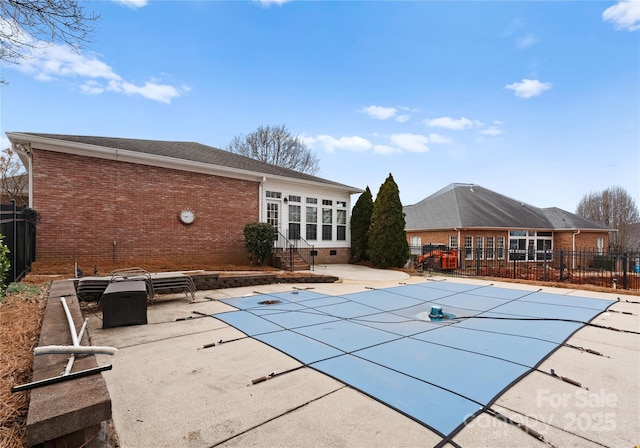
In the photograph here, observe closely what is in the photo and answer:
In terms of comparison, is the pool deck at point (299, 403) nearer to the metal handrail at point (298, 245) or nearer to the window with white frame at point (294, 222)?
the metal handrail at point (298, 245)

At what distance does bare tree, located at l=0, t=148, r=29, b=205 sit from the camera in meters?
20.7

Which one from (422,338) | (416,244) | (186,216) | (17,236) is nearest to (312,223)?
(186,216)

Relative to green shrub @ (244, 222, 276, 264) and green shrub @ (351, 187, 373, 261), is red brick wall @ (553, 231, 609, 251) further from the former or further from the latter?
green shrub @ (244, 222, 276, 264)

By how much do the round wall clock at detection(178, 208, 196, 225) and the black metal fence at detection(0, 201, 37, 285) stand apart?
3944 mm

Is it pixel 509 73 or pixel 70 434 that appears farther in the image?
pixel 509 73

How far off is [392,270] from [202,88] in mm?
11894

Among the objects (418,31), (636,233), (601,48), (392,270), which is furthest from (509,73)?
(636,233)

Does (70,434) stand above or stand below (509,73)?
below

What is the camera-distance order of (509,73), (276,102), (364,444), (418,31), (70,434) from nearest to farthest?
1. (70,434)
2. (364,444)
3. (418,31)
4. (509,73)
5. (276,102)

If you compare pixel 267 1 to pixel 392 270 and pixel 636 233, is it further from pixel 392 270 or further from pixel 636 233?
pixel 636 233


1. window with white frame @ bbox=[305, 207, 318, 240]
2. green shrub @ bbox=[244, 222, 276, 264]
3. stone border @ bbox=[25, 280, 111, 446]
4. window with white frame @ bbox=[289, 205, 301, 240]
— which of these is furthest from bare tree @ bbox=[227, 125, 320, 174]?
stone border @ bbox=[25, 280, 111, 446]

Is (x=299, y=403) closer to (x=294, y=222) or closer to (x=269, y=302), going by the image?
(x=269, y=302)

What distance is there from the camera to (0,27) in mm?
3957

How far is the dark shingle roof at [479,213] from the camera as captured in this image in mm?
22266
